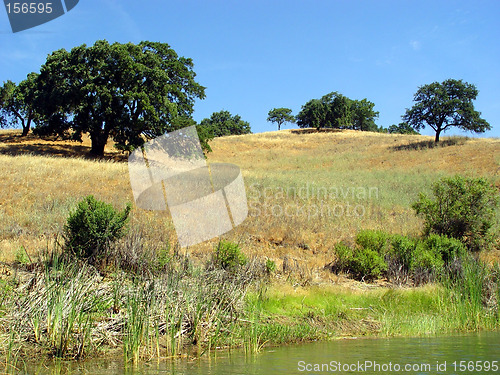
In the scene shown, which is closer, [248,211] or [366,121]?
[248,211]

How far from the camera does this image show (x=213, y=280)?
8.68 m

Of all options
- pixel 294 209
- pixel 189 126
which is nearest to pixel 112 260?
pixel 294 209

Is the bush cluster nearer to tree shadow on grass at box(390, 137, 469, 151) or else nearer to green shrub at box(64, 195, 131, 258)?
green shrub at box(64, 195, 131, 258)

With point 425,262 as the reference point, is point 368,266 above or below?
below

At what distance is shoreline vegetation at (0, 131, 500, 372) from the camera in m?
6.63

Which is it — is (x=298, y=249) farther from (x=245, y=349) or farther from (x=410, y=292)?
(x=245, y=349)

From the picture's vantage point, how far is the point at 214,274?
930 centimetres

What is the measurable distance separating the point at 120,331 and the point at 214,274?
2.70m

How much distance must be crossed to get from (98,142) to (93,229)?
26.2 metres

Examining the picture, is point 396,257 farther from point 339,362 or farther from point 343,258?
point 339,362

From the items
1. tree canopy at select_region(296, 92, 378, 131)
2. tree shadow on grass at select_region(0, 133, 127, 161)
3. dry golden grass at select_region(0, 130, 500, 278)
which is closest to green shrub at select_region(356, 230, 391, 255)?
dry golden grass at select_region(0, 130, 500, 278)

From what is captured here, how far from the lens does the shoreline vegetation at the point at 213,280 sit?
21.8 ft

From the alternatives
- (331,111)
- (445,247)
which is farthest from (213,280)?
(331,111)

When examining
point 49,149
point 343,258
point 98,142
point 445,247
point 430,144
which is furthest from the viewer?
point 430,144
